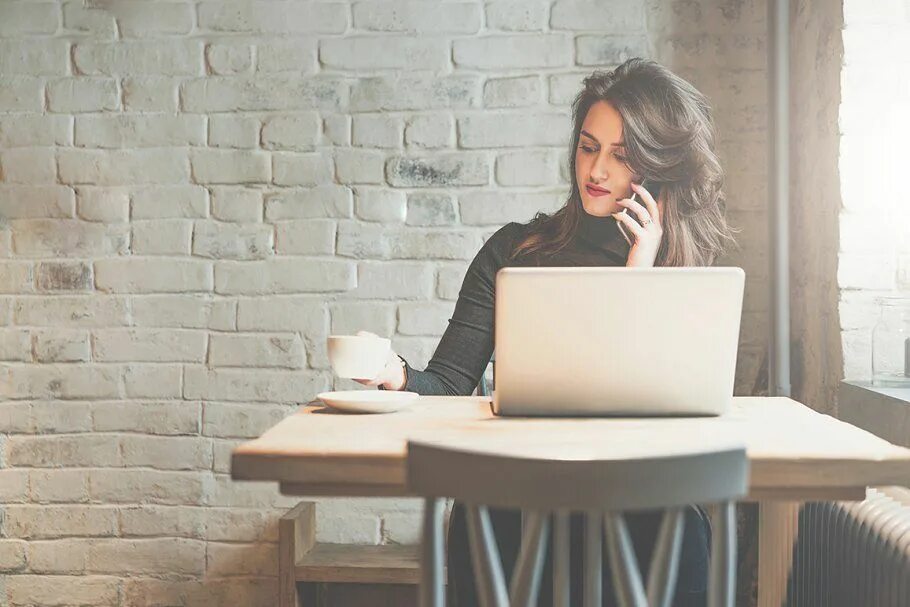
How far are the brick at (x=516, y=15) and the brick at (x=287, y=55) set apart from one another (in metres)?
Result: 0.49

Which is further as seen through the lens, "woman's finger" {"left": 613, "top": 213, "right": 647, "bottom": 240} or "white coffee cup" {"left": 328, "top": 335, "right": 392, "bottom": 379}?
"woman's finger" {"left": 613, "top": 213, "right": 647, "bottom": 240}

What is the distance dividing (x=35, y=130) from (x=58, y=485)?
3.27 feet

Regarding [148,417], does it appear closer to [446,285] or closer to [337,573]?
[337,573]

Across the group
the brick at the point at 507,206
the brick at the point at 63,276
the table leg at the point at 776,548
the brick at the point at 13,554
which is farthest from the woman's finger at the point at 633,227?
the brick at the point at 13,554

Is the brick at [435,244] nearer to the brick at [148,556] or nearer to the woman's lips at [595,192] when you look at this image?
the woman's lips at [595,192]

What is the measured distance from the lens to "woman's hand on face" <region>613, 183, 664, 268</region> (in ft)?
6.70

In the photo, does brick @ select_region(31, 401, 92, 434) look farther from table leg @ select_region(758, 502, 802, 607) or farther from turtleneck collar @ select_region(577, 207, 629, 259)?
table leg @ select_region(758, 502, 802, 607)

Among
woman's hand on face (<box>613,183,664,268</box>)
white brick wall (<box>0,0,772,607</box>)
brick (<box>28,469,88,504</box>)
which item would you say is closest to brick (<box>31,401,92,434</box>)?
white brick wall (<box>0,0,772,607</box>)

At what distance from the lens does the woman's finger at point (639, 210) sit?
2.07 metres

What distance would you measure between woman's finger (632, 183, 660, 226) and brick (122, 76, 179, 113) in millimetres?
1290

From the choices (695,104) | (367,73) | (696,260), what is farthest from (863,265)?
(367,73)

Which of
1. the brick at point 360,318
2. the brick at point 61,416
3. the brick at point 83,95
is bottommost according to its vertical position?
the brick at point 61,416

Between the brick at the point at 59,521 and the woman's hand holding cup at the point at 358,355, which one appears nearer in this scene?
the woman's hand holding cup at the point at 358,355

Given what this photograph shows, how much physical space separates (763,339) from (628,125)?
2.27 feet
